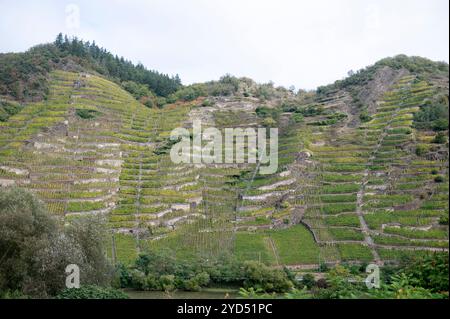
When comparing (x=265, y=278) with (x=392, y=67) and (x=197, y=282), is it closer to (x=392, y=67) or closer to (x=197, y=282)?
(x=197, y=282)

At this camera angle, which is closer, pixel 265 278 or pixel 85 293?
pixel 85 293

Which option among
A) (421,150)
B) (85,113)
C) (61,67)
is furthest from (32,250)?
(61,67)

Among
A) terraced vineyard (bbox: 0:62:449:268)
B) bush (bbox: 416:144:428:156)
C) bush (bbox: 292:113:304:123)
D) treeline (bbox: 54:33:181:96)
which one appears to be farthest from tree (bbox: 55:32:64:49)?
bush (bbox: 416:144:428:156)

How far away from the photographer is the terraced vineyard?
36594mm

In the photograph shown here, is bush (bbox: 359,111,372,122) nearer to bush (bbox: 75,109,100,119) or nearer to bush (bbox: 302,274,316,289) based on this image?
bush (bbox: 302,274,316,289)

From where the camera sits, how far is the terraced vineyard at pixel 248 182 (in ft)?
120

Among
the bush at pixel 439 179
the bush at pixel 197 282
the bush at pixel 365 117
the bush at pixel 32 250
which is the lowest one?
the bush at pixel 197 282

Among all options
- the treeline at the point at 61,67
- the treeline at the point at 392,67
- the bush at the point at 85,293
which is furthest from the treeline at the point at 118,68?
the bush at the point at 85,293

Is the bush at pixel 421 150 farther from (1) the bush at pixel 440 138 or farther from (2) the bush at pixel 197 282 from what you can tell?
(2) the bush at pixel 197 282

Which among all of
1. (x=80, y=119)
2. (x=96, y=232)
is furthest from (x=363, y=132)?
(x=96, y=232)

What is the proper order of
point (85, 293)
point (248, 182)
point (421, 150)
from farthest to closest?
point (248, 182) → point (421, 150) → point (85, 293)

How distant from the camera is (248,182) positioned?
162 feet

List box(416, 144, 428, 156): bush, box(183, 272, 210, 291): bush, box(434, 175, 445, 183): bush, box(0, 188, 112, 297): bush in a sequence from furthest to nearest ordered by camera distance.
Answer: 1. box(416, 144, 428, 156): bush
2. box(434, 175, 445, 183): bush
3. box(183, 272, 210, 291): bush
4. box(0, 188, 112, 297): bush

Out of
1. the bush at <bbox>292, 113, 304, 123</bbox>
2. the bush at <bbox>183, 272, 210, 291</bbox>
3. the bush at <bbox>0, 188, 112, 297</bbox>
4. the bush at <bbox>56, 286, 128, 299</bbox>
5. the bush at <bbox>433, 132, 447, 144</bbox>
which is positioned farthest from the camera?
Answer: the bush at <bbox>292, 113, 304, 123</bbox>
